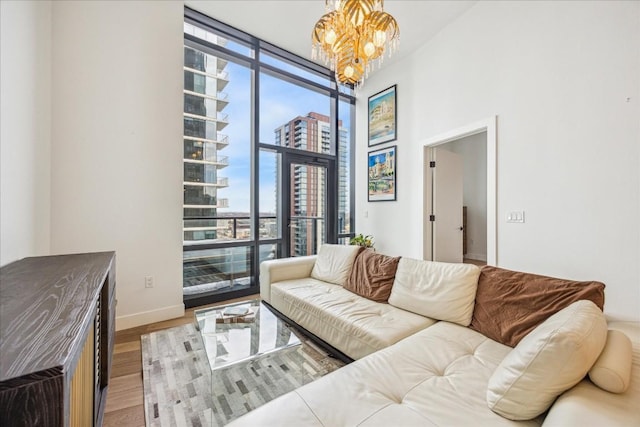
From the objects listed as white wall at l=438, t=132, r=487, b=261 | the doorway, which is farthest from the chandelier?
white wall at l=438, t=132, r=487, b=261

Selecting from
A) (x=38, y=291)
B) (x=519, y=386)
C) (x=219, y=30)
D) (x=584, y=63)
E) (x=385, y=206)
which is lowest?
(x=519, y=386)

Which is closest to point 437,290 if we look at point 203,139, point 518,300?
point 518,300

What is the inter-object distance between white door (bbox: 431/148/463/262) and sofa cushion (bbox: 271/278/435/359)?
78.9 inches

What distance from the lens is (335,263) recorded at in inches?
109

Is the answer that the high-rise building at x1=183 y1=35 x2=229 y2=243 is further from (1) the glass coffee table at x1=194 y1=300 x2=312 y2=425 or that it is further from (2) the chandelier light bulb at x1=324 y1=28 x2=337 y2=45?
(2) the chandelier light bulb at x1=324 y1=28 x2=337 y2=45

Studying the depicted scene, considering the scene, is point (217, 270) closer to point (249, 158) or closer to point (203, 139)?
point (249, 158)

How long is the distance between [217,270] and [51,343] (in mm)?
2882

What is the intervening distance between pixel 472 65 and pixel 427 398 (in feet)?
11.2

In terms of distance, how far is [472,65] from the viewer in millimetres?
3041

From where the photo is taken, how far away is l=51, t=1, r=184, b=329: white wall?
2.33 metres

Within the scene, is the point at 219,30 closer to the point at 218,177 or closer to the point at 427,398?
the point at 218,177

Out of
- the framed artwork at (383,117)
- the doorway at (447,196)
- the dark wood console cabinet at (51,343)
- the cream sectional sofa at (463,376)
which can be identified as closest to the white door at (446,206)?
the doorway at (447,196)

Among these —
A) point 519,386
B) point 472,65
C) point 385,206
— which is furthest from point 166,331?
point 472,65

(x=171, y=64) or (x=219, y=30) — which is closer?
(x=171, y=64)
